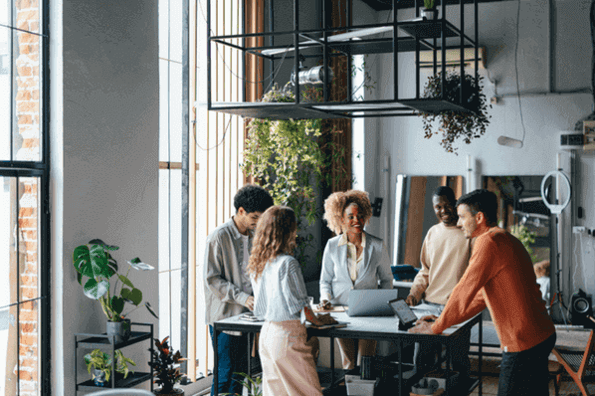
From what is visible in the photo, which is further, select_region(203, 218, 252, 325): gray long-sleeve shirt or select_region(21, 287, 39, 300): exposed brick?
select_region(203, 218, 252, 325): gray long-sleeve shirt

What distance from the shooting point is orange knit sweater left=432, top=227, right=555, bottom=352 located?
372cm

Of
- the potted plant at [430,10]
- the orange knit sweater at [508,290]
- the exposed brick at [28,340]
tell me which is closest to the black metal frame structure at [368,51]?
the potted plant at [430,10]

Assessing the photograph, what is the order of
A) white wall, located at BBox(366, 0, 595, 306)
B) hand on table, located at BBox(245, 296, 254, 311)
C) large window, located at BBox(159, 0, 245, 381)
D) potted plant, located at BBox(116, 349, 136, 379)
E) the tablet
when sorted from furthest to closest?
white wall, located at BBox(366, 0, 595, 306) → large window, located at BBox(159, 0, 245, 381) → hand on table, located at BBox(245, 296, 254, 311) → potted plant, located at BBox(116, 349, 136, 379) → the tablet

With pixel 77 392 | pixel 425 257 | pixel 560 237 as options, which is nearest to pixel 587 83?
pixel 560 237

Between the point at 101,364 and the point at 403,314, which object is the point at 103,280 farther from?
the point at 403,314

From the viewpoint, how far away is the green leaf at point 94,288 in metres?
4.04

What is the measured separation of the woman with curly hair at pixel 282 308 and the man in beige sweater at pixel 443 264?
4.52ft

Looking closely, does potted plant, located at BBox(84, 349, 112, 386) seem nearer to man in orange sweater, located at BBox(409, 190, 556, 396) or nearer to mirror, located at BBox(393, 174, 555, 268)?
man in orange sweater, located at BBox(409, 190, 556, 396)

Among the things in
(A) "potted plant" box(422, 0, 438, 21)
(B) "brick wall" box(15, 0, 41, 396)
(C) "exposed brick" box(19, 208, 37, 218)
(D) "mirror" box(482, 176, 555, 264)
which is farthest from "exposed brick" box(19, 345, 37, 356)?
(D) "mirror" box(482, 176, 555, 264)

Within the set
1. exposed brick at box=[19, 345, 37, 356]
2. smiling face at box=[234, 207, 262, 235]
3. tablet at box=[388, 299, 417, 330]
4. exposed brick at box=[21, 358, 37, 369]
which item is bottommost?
exposed brick at box=[21, 358, 37, 369]

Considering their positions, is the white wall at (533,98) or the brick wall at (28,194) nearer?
the brick wall at (28,194)

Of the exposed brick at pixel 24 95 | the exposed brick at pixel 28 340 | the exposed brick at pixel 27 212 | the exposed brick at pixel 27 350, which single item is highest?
the exposed brick at pixel 24 95

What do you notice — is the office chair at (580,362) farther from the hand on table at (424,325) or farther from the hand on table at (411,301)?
the hand on table at (424,325)

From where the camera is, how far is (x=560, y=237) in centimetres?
869
